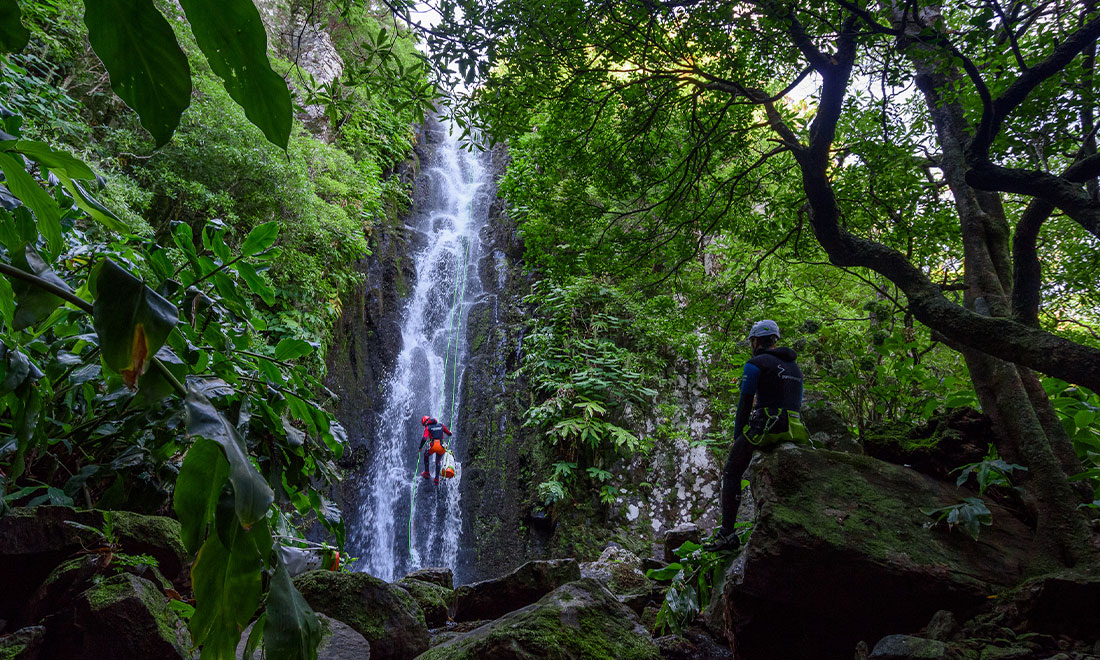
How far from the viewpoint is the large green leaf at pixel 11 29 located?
1.89 ft

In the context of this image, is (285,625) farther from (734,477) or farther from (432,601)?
(432,601)

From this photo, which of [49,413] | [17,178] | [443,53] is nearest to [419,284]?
[443,53]

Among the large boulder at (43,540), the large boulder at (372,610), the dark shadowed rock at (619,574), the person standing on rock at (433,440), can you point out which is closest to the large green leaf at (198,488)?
the large boulder at (43,540)

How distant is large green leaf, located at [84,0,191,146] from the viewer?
0.53 metres

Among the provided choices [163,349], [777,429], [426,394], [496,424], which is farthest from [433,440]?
[163,349]

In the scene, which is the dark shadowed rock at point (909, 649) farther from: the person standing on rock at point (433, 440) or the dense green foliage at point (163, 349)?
the person standing on rock at point (433, 440)

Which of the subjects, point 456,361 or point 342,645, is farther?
point 456,361

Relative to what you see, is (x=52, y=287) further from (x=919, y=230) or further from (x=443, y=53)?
(x=919, y=230)

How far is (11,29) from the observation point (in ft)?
1.92

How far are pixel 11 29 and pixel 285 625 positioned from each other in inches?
31.7

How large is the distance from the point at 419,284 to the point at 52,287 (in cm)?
1330

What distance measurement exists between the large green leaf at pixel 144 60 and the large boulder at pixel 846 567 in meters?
3.10

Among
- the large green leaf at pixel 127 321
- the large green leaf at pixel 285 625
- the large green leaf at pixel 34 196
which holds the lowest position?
the large green leaf at pixel 285 625

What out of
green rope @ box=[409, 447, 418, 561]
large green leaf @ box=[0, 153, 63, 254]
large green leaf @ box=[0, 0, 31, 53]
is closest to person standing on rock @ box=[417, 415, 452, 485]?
green rope @ box=[409, 447, 418, 561]
